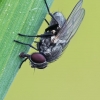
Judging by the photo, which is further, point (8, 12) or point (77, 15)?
point (77, 15)

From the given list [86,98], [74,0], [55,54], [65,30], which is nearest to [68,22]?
[65,30]

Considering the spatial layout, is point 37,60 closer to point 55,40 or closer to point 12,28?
point 55,40

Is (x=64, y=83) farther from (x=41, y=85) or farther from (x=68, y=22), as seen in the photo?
(x=68, y=22)

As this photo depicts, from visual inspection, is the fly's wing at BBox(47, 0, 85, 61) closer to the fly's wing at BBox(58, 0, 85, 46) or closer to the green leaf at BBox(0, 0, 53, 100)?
the fly's wing at BBox(58, 0, 85, 46)

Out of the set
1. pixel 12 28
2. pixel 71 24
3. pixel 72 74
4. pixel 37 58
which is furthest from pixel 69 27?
pixel 72 74

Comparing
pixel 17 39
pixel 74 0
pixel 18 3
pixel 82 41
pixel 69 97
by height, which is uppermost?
pixel 74 0

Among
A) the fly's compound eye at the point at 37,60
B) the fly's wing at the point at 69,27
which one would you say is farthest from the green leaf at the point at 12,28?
the fly's wing at the point at 69,27
